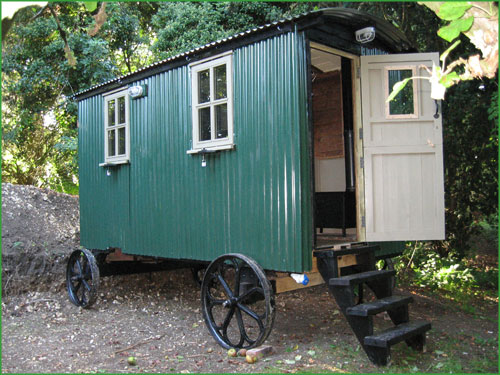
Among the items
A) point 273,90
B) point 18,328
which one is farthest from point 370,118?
point 18,328

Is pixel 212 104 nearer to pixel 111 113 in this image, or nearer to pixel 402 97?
pixel 402 97

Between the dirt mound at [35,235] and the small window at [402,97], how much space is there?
608 cm

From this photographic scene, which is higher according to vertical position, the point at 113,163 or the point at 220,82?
the point at 220,82

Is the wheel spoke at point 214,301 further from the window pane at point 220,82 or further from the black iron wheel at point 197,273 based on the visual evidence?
the black iron wheel at point 197,273

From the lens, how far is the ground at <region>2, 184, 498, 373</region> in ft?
15.4

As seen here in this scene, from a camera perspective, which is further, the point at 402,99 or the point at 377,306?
the point at 402,99

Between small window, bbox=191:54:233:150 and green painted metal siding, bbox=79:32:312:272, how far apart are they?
120mm

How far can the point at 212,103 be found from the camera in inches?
222

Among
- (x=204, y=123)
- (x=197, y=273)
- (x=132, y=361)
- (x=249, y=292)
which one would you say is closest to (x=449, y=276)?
(x=197, y=273)

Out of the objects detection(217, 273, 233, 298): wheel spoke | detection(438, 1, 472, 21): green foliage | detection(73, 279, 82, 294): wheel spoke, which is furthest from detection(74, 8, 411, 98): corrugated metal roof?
detection(73, 279, 82, 294): wheel spoke

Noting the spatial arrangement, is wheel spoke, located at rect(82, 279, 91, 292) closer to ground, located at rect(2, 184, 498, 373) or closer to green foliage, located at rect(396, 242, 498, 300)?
ground, located at rect(2, 184, 498, 373)

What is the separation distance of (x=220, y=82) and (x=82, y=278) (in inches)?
155

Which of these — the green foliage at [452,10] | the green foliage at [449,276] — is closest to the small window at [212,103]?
the green foliage at [452,10]

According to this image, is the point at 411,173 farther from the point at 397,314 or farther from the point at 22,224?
the point at 22,224
